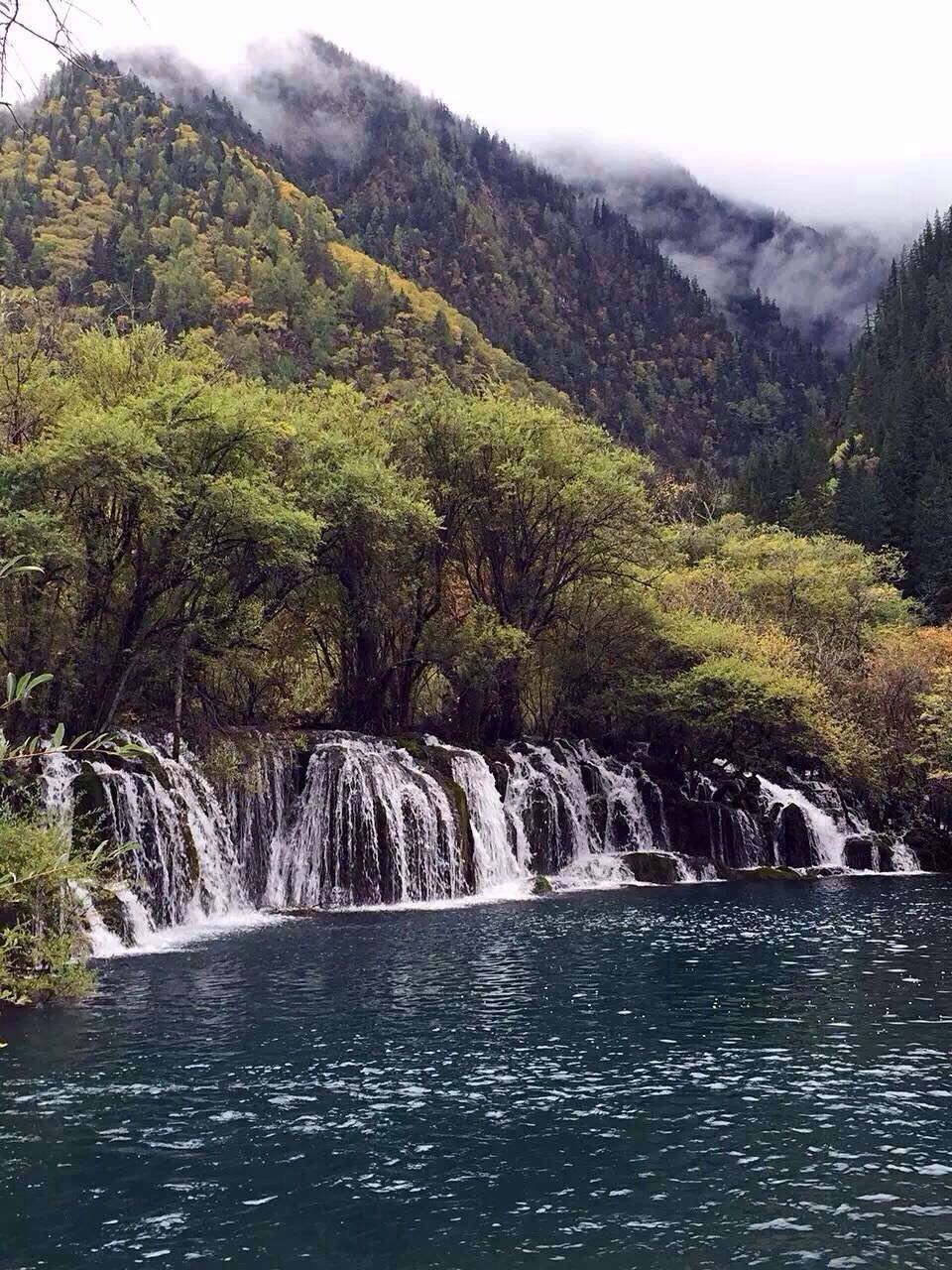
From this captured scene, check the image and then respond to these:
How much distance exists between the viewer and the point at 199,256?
144500mm

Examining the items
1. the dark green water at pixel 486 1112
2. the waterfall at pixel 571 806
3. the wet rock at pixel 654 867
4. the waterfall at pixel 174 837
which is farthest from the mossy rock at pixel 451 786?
the dark green water at pixel 486 1112

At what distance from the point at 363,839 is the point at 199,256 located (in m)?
122

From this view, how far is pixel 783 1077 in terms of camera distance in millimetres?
18391

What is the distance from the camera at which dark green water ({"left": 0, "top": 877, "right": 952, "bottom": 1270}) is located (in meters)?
12.4

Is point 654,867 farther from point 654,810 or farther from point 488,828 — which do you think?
point 488,828

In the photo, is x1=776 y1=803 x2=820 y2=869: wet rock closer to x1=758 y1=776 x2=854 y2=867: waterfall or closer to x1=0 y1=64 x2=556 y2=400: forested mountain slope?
x1=758 y1=776 x2=854 y2=867: waterfall

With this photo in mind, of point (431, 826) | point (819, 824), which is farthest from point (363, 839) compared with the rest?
point (819, 824)

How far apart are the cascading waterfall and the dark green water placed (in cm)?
640

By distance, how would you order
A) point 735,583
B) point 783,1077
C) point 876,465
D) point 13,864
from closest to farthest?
point 783,1077 → point 13,864 → point 735,583 → point 876,465

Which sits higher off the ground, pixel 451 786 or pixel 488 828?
pixel 451 786

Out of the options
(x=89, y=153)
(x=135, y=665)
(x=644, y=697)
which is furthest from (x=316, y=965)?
(x=89, y=153)

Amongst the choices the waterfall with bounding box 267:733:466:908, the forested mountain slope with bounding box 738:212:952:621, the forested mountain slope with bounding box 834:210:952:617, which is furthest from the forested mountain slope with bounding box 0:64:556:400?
the waterfall with bounding box 267:733:466:908

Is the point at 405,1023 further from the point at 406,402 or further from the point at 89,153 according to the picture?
the point at 89,153

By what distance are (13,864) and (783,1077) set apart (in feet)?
47.1
